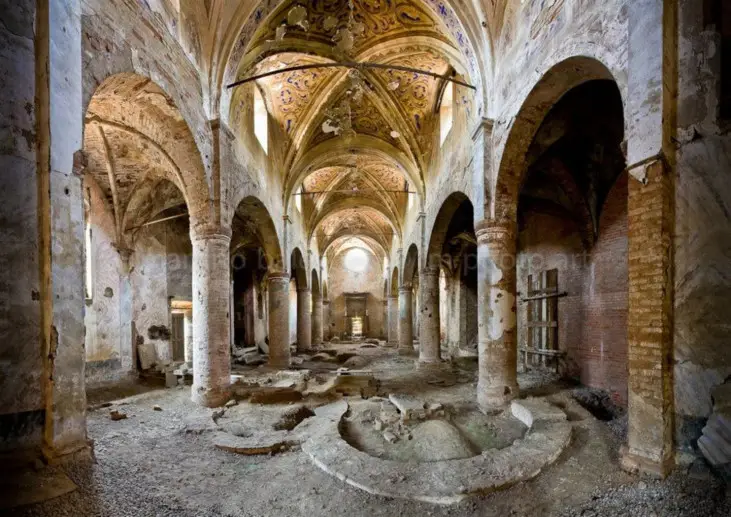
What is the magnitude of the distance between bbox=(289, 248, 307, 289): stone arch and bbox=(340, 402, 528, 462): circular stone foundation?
462 inches

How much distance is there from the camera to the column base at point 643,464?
381 centimetres

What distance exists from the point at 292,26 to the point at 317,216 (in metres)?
12.7

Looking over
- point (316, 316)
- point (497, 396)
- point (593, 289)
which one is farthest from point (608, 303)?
Answer: point (316, 316)

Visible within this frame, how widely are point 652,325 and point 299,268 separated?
17.1 meters

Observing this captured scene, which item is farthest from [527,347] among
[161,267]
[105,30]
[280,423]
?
[161,267]

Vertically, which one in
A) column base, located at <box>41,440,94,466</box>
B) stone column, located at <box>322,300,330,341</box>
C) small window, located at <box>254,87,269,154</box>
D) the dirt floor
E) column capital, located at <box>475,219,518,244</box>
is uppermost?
→ small window, located at <box>254,87,269,154</box>

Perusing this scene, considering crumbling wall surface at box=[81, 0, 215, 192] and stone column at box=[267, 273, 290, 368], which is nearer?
crumbling wall surface at box=[81, 0, 215, 192]

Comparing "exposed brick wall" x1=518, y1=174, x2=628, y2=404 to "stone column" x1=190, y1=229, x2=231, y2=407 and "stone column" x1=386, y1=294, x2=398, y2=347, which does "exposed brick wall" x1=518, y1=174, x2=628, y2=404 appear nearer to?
"stone column" x1=190, y1=229, x2=231, y2=407

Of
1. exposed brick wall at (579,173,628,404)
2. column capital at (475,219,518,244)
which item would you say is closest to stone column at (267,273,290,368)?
column capital at (475,219,518,244)

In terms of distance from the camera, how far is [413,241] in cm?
1756

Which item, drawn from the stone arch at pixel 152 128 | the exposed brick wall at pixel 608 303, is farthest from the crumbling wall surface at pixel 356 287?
the stone arch at pixel 152 128

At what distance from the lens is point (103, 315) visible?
12.6 meters

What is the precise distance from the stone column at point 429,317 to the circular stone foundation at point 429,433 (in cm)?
592

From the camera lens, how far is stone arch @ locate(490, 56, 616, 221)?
18.2 feet
